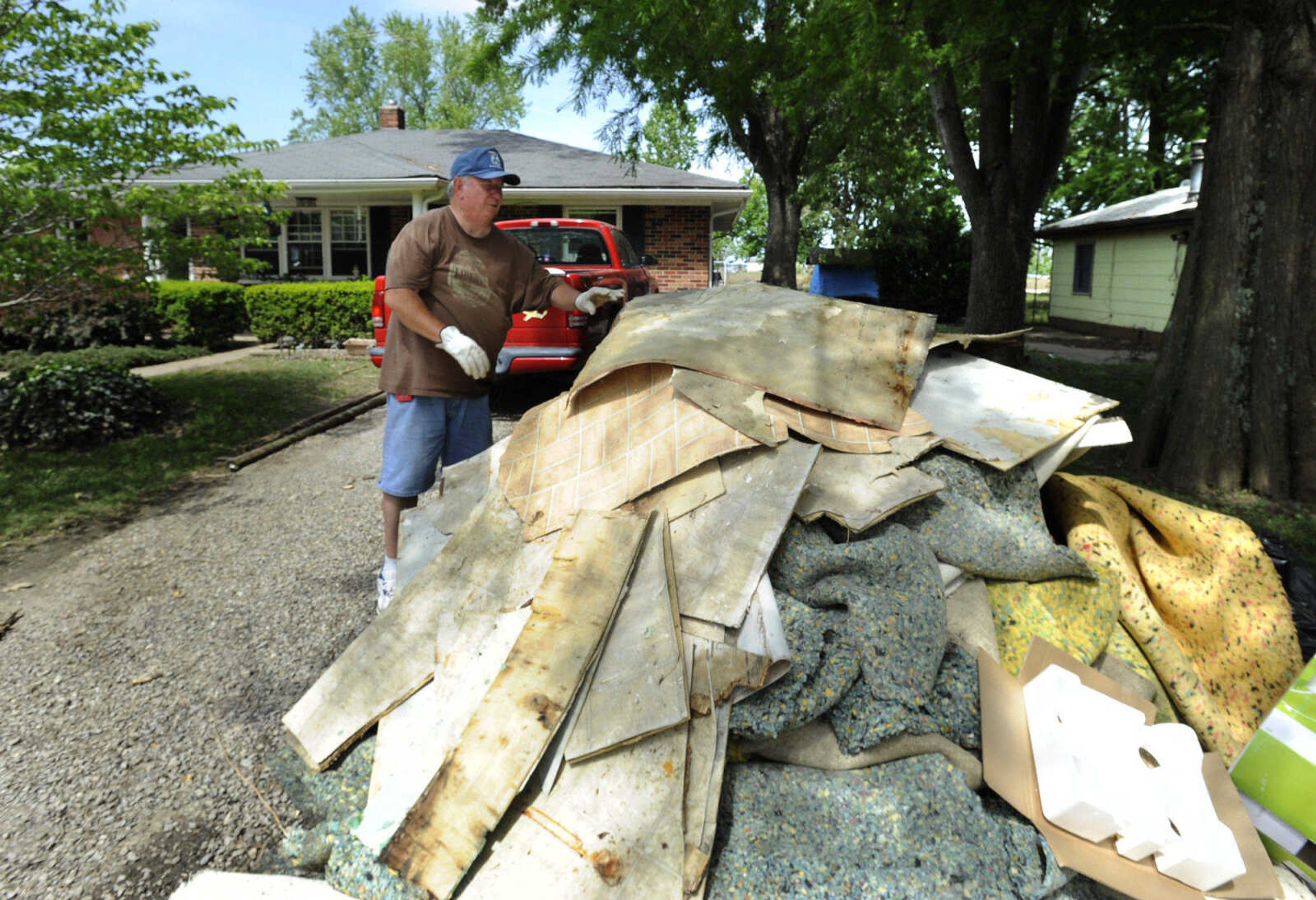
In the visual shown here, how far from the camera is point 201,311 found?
13.1 metres

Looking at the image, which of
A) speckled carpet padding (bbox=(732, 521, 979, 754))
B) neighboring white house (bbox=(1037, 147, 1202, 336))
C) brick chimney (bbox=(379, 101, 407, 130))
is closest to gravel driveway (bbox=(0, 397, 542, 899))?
speckled carpet padding (bbox=(732, 521, 979, 754))

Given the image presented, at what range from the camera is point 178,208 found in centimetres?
671

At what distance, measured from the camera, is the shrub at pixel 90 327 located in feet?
36.4

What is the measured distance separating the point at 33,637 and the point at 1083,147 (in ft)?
121

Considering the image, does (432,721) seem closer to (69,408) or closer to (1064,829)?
(1064,829)

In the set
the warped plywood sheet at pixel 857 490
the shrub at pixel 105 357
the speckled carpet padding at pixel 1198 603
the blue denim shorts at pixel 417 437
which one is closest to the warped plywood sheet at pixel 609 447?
the warped plywood sheet at pixel 857 490

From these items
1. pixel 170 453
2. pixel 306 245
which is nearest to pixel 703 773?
pixel 170 453

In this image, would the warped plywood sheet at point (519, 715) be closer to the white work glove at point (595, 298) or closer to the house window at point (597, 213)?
the white work glove at point (595, 298)

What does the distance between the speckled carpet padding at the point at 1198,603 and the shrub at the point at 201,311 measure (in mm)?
13210

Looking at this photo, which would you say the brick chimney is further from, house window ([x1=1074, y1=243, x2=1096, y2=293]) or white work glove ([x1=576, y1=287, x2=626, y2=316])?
white work glove ([x1=576, y1=287, x2=626, y2=316])

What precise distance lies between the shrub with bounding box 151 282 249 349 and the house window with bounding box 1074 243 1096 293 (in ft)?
60.5

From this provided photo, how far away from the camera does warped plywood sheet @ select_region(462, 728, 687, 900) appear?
202 centimetres

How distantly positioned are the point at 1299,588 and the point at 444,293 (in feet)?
11.3

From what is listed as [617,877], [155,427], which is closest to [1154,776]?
[617,877]
